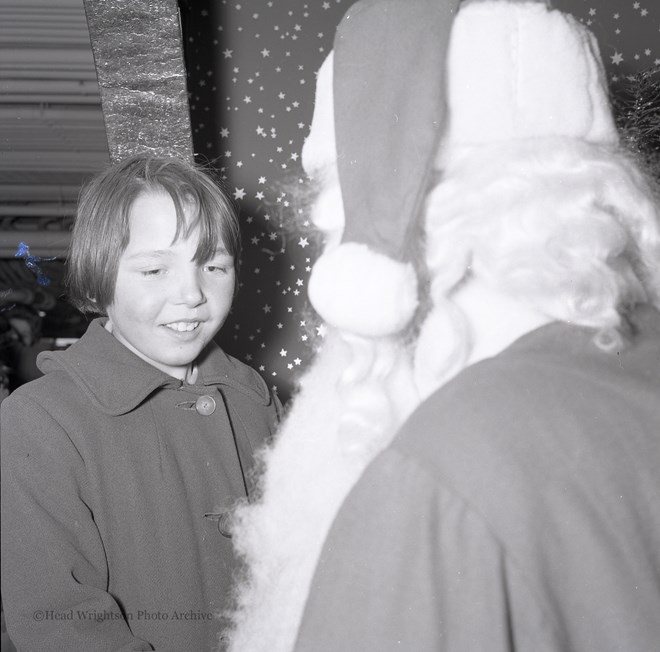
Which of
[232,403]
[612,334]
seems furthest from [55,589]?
[612,334]

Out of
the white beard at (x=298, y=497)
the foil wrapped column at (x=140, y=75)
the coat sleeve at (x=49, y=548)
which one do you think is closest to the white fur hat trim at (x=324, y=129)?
the white beard at (x=298, y=497)

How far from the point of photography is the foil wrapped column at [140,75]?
113 cm

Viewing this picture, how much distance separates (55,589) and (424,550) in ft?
1.32

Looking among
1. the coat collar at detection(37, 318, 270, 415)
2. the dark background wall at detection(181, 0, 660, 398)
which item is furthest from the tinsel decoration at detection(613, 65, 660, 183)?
the coat collar at detection(37, 318, 270, 415)

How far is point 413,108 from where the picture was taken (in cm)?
58

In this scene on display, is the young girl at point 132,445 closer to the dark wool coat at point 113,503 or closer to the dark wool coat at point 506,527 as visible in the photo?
the dark wool coat at point 113,503

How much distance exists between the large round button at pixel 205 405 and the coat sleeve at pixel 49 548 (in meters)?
0.17

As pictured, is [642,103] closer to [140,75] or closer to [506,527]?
[140,75]

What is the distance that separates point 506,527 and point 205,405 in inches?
19.4

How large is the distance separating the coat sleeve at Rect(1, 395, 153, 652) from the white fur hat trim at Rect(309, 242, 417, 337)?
0.36 meters

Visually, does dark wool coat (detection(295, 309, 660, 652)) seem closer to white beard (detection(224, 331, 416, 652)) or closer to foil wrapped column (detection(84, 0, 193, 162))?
white beard (detection(224, 331, 416, 652))

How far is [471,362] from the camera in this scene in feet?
1.97

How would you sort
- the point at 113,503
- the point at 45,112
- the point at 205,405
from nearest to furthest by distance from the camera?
the point at 113,503
the point at 205,405
the point at 45,112

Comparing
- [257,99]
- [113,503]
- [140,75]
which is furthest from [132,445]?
[257,99]
